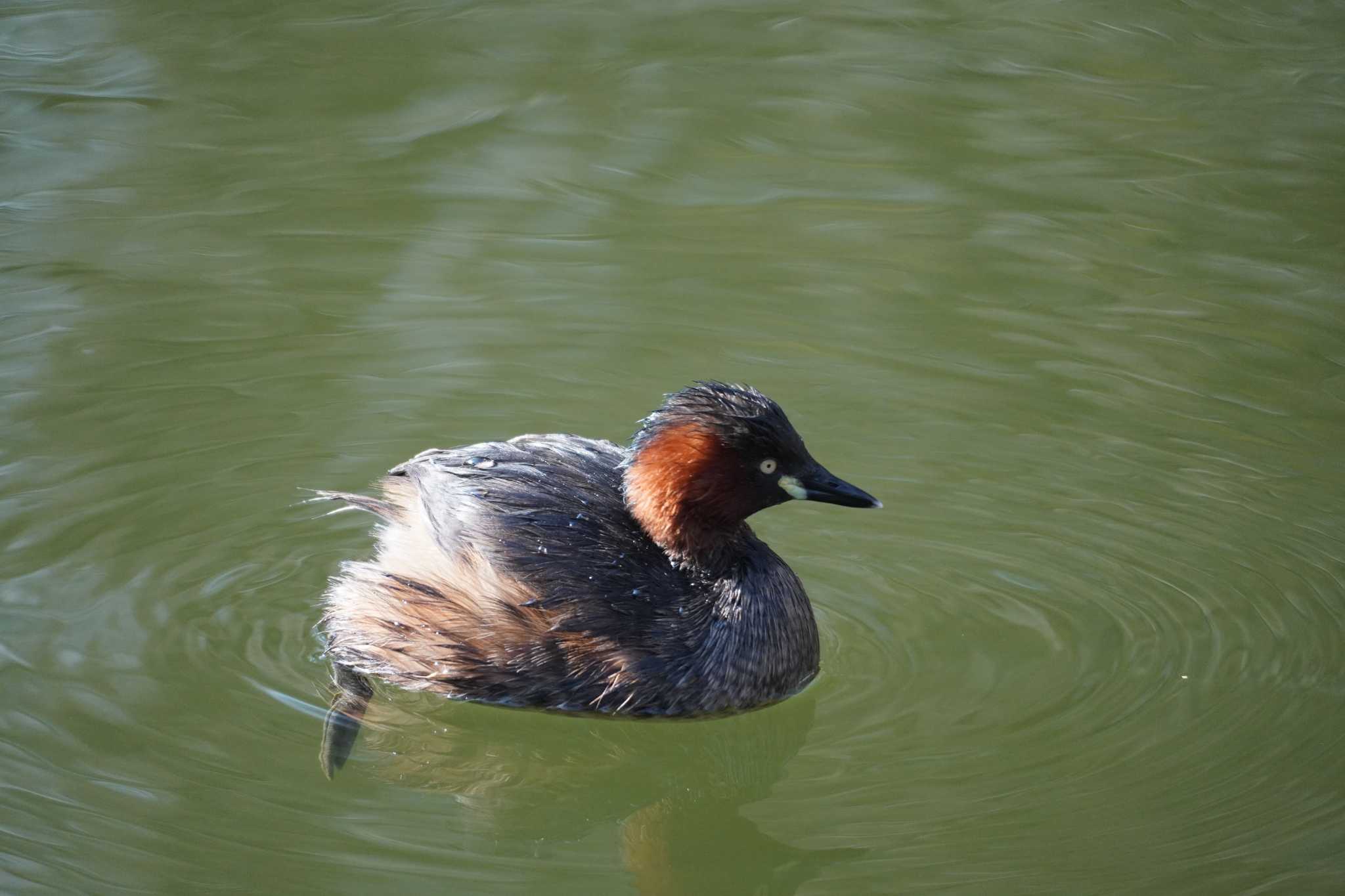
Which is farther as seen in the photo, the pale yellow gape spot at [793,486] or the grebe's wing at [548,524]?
the pale yellow gape spot at [793,486]

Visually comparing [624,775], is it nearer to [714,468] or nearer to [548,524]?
[548,524]

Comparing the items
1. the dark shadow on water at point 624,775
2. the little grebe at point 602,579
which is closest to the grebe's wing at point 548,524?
the little grebe at point 602,579

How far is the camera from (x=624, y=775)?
173 inches

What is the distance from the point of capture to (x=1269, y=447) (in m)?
5.82

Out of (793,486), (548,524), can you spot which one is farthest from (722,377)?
(548,524)

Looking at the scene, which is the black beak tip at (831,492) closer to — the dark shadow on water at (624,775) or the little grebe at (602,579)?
the little grebe at (602,579)

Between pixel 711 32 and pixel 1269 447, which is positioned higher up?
pixel 711 32

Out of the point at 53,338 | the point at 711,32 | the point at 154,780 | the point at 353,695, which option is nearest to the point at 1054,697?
the point at 353,695

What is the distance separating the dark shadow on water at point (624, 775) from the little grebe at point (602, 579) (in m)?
0.07

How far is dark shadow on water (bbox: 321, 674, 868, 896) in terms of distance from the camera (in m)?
4.01

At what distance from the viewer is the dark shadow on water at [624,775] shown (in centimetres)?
401

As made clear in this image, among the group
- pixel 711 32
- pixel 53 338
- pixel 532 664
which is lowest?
pixel 532 664

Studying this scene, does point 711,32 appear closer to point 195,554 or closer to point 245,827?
point 195,554

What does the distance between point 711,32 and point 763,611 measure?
5294 mm
